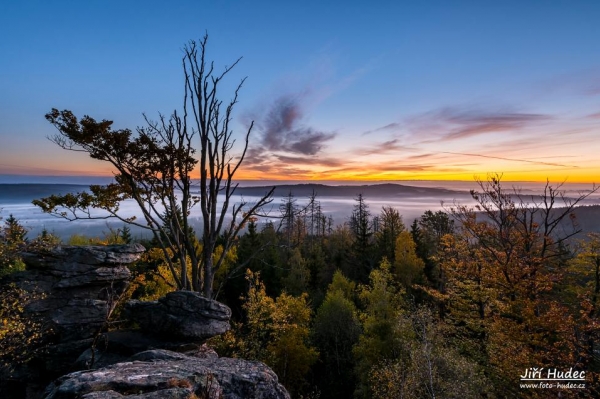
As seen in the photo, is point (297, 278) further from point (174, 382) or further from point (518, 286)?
point (174, 382)

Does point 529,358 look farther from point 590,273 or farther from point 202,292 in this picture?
point 202,292

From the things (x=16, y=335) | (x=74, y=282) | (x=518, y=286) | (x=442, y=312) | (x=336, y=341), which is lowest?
(x=336, y=341)

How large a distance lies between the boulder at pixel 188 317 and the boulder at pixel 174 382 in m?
2.60

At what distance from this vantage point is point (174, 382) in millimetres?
4395

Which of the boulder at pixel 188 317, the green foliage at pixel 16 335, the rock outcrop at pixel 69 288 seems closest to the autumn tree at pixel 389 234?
the rock outcrop at pixel 69 288

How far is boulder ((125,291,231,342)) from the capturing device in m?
8.72

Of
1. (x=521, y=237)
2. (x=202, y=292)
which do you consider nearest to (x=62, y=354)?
(x=202, y=292)

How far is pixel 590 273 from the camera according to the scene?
18.6 m

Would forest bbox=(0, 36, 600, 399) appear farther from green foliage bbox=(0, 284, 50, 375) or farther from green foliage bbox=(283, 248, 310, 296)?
green foliage bbox=(283, 248, 310, 296)

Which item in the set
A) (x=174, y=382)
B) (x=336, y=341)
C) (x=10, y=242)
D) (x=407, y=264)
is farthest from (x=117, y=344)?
(x=407, y=264)

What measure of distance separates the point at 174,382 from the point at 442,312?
1409 inches

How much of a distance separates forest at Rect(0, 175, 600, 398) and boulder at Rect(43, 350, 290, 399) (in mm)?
2197

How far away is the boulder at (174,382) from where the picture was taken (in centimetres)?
410

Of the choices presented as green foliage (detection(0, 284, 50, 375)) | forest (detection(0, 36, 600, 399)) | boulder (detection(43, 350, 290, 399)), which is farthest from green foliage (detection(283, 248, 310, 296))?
boulder (detection(43, 350, 290, 399))
